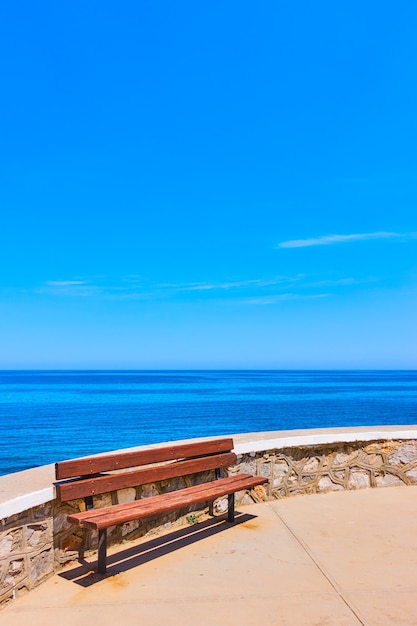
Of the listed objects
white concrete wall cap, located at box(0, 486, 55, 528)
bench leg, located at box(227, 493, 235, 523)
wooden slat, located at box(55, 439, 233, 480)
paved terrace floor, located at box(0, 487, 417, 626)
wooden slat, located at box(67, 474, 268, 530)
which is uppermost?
wooden slat, located at box(55, 439, 233, 480)

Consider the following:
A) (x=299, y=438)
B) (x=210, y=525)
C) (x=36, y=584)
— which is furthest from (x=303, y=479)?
(x=36, y=584)

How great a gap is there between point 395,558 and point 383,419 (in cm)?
3840

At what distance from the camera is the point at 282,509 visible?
469cm

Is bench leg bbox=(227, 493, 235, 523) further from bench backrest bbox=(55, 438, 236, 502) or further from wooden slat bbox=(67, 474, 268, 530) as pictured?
bench backrest bbox=(55, 438, 236, 502)

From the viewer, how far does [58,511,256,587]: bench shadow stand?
3.28 meters

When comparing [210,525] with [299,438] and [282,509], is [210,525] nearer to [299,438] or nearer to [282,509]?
[282,509]

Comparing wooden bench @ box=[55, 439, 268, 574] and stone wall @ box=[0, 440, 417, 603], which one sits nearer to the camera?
stone wall @ box=[0, 440, 417, 603]

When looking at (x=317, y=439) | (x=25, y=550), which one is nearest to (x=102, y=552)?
(x=25, y=550)

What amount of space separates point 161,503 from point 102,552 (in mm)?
510

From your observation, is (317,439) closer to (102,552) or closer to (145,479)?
(145,479)

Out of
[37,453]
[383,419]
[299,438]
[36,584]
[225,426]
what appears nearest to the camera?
[36,584]

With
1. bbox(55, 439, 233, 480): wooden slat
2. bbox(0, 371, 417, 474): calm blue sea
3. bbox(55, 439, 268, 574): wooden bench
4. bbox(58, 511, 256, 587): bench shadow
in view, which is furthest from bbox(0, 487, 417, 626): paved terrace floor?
bbox(0, 371, 417, 474): calm blue sea

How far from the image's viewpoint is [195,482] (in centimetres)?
444

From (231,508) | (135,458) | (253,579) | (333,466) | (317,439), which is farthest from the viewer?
(333,466)
